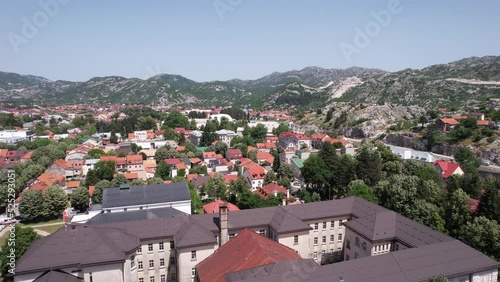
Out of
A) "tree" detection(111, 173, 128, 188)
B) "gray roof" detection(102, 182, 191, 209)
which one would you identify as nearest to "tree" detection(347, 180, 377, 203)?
"gray roof" detection(102, 182, 191, 209)

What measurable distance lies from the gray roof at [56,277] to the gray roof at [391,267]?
36.2 feet

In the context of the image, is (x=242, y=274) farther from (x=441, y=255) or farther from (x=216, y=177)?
(x=216, y=177)

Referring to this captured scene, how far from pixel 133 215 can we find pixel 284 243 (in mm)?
17308

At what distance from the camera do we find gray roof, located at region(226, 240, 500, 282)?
1897 cm

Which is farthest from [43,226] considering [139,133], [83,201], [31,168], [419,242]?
[139,133]

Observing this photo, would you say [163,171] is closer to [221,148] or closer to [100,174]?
[100,174]

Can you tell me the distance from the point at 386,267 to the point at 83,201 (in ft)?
151

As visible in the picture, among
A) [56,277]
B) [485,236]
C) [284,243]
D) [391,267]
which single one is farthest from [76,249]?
[485,236]

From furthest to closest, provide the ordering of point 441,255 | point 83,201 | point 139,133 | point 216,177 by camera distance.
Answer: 1. point 139,133
2. point 216,177
3. point 83,201
4. point 441,255

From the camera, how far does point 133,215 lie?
35250 mm

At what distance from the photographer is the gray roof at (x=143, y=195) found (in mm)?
38747

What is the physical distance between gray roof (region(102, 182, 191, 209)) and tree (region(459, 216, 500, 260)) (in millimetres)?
29859

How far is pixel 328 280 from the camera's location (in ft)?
61.8

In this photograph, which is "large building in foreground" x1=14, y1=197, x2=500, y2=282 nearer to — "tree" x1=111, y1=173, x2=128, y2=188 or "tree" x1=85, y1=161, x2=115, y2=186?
"tree" x1=111, y1=173, x2=128, y2=188
